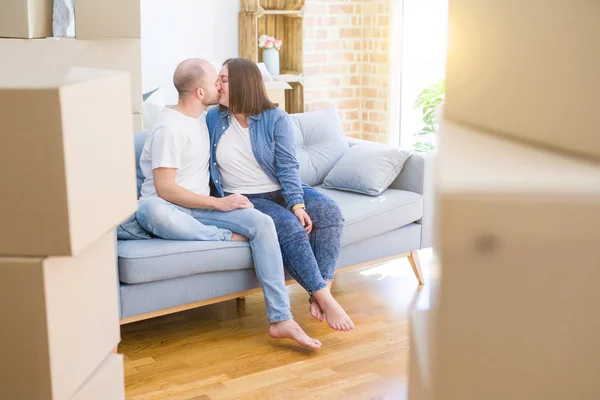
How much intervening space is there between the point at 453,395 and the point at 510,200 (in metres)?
0.16

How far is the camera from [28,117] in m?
0.93

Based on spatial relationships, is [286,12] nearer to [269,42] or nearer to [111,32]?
[269,42]

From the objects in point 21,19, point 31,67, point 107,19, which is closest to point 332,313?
point 107,19

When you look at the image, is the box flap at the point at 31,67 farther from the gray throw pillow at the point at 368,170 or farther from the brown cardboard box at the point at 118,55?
the gray throw pillow at the point at 368,170

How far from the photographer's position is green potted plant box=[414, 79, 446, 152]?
557 cm

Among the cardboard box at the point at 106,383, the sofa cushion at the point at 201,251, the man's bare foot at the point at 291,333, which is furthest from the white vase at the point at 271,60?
the cardboard box at the point at 106,383

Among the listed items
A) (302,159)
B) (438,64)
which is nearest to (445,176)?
(302,159)

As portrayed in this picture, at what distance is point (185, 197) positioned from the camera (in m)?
3.22

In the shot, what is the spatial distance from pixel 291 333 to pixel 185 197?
690mm

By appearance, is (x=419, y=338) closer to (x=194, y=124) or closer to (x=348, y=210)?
(x=194, y=124)

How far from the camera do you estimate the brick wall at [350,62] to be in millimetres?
5719

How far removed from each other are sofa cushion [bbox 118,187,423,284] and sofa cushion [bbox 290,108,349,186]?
1.26ft

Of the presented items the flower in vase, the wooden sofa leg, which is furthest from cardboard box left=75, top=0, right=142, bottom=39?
the flower in vase

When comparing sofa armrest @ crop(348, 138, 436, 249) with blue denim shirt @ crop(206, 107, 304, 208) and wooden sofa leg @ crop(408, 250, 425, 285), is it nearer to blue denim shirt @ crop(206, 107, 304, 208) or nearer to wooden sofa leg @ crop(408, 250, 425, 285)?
wooden sofa leg @ crop(408, 250, 425, 285)
